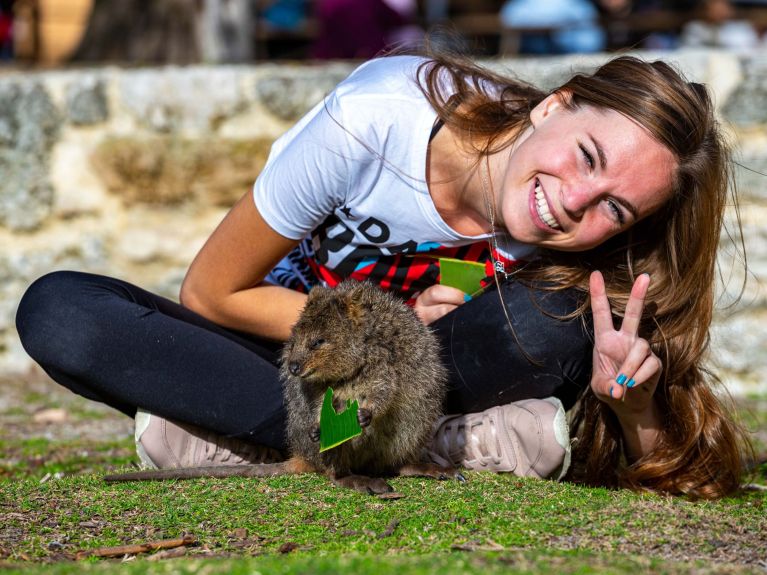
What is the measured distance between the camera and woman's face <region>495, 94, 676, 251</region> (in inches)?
128

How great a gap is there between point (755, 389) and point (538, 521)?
12.3ft

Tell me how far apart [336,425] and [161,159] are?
343 cm

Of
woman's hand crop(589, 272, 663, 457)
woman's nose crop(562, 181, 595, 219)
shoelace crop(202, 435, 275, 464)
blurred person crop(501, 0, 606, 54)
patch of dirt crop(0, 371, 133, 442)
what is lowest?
patch of dirt crop(0, 371, 133, 442)

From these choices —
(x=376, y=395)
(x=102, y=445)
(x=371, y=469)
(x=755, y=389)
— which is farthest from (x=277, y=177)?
(x=755, y=389)

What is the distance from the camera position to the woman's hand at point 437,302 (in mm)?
3834

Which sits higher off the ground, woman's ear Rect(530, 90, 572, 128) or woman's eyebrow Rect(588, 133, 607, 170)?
woman's ear Rect(530, 90, 572, 128)

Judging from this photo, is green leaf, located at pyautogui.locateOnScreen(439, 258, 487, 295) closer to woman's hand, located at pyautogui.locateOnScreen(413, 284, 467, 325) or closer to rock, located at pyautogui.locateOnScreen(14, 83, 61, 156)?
woman's hand, located at pyautogui.locateOnScreen(413, 284, 467, 325)

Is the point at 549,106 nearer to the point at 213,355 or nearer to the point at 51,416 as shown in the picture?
the point at 213,355

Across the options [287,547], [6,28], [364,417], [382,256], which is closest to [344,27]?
[6,28]

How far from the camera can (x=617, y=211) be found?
334 centimetres

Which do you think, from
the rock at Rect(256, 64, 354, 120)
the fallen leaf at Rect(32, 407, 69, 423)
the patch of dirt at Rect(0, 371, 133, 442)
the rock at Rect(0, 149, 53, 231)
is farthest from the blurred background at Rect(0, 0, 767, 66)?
the fallen leaf at Rect(32, 407, 69, 423)

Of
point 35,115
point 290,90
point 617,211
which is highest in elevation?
point 290,90

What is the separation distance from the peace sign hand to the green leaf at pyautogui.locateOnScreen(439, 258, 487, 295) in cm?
50

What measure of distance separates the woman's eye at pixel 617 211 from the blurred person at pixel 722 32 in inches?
240
